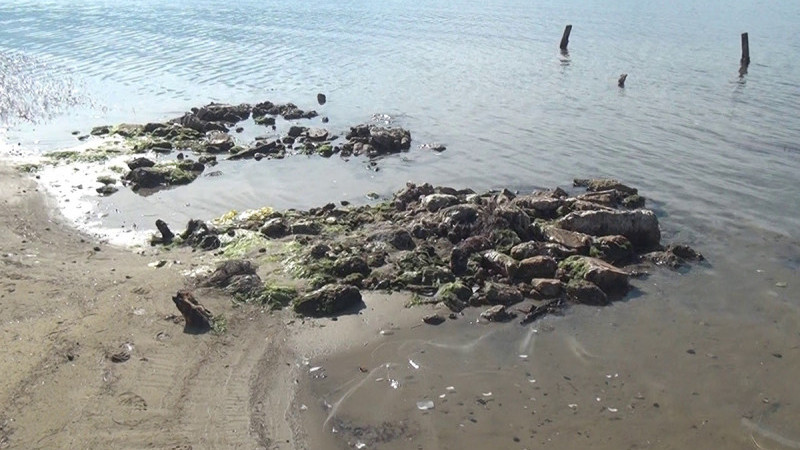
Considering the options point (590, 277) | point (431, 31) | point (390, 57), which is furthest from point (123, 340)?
point (431, 31)

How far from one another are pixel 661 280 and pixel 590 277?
79.2 inches

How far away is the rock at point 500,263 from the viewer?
1553cm

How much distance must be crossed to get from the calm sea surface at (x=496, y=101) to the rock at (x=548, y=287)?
80 centimetres

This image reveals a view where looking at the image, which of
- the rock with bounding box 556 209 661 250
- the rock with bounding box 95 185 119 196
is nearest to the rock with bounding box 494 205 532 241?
the rock with bounding box 556 209 661 250

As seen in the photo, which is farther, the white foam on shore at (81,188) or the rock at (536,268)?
the white foam on shore at (81,188)

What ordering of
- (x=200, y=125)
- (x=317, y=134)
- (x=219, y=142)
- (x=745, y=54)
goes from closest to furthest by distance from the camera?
(x=219, y=142)
(x=317, y=134)
(x=200, y=125)
(x=745, y=54)

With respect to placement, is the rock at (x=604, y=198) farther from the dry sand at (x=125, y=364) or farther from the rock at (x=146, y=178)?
the rock at (x=146, y=178)

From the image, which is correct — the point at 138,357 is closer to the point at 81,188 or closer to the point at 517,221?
the point at 517,221

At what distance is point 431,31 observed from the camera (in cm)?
6178

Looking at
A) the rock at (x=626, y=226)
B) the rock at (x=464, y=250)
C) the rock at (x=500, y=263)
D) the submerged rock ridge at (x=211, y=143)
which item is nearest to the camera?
the rock at (x=500, y=263)

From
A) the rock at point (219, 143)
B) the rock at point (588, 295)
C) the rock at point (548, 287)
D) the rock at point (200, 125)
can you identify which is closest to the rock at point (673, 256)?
the rock at point (588, 295)

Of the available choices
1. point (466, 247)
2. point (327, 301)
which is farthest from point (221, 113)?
point (327, 301)

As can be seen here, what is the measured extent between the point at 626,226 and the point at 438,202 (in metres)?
5.27

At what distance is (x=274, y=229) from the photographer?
1853 centimetres
